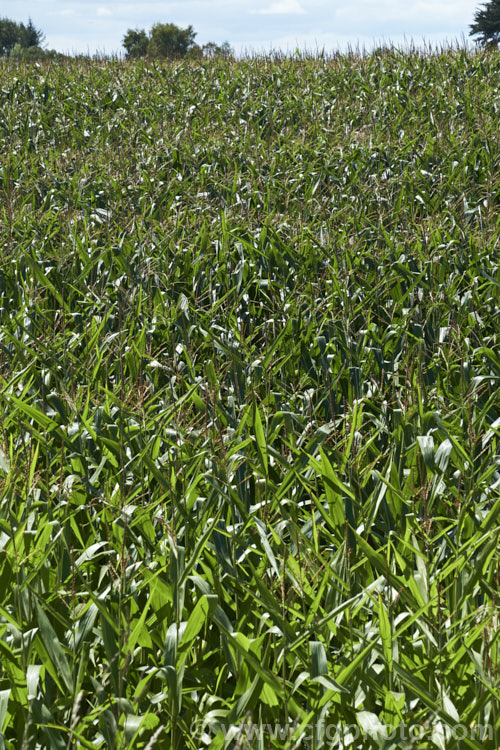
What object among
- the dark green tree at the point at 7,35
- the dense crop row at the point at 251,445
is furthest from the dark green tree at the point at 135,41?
the dense crop row at the point at 251,445

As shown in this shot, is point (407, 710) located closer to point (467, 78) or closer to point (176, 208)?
point (176, 208)

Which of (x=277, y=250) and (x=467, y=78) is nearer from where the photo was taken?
(x=277, y=250)

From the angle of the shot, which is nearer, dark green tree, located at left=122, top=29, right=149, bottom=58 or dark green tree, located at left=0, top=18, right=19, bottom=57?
dark green tree, located at left=122, top=29, right=149, bottom=58

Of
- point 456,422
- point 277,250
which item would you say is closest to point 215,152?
point 277,250

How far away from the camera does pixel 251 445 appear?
10.1 feet

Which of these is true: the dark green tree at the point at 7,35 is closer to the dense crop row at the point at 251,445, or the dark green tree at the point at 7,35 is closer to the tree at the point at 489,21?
the tree at the point at 489,21

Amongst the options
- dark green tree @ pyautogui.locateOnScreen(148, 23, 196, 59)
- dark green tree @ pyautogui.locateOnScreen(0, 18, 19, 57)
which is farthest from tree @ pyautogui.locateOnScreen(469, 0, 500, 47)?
dark green tree @ pyautogui.locateOnScreen(0, 18, 19, 57)

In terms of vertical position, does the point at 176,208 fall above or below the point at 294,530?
above

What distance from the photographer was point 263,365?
3615mm

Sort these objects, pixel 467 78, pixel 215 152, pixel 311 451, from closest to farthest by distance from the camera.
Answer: pixel 311 451 < pixel 215 152 < pixel 467 78

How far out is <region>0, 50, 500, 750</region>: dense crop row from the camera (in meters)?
1.83

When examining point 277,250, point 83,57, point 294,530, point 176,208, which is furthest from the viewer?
point 83,57

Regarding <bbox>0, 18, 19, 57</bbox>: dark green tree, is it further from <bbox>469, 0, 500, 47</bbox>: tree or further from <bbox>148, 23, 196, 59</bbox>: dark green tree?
<bbox>469, 0, 500, 47</bbox>: tree

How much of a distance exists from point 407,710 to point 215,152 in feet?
25.8
